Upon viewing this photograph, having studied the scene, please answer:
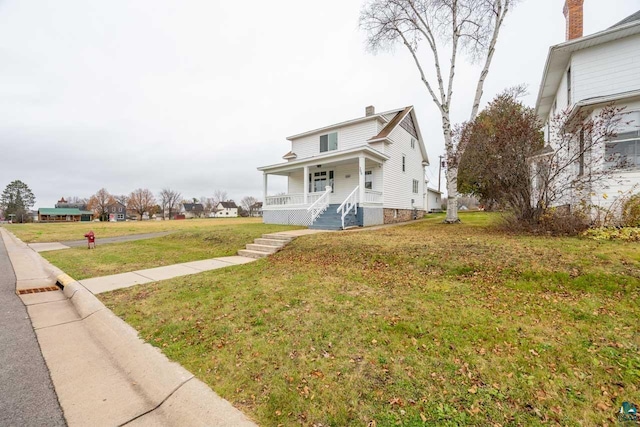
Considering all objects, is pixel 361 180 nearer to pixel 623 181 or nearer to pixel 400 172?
pixel 400 172

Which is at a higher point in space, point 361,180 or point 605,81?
point 605,81

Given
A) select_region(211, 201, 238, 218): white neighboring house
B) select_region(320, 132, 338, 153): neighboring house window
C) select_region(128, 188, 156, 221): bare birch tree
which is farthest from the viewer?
select_region(211, 201, 238, 218): white neighboring house

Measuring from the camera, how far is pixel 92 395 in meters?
2.42

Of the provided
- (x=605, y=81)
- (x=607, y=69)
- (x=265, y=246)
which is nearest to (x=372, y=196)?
(x=265, y=246)

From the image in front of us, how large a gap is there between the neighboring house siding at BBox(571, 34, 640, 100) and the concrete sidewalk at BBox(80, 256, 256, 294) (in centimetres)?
1533

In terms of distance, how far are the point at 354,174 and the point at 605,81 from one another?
11512mm

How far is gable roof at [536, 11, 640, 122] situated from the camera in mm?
9594

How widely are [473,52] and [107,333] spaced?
19780 mm

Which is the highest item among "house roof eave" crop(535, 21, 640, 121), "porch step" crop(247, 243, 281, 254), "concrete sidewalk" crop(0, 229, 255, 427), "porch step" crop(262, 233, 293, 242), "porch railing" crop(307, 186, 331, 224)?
"house roof eave" crop(535, 21, 640, 121)

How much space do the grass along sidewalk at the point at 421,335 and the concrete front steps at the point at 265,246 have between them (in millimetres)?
2791

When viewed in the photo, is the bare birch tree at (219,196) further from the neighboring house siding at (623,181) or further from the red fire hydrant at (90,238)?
the neighboring house siding at (623,181)

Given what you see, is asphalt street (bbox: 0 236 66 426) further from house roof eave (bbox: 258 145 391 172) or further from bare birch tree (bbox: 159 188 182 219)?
bare birch tree (bbox: 159 188 182 219)

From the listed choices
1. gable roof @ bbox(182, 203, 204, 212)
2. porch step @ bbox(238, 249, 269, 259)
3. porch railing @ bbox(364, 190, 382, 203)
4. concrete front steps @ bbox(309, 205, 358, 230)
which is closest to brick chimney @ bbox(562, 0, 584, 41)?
porch railing @ bbox(364, 190, 382, 203)

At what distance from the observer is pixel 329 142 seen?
18625 mm
